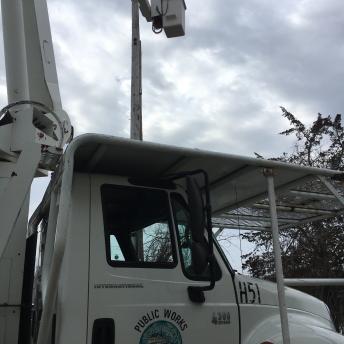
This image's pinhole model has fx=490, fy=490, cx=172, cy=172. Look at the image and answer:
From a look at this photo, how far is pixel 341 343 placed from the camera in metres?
3.56

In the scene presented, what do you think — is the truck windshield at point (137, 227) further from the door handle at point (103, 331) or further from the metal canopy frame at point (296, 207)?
the metal canopy frame at point (296, 207)

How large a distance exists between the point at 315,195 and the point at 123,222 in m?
1.92

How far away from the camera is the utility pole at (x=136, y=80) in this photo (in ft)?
25.6

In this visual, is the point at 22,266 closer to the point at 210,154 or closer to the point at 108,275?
the point at 108,275

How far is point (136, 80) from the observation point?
8.21 meters

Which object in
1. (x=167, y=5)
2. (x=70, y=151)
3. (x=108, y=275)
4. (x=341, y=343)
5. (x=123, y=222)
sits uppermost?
(x=167, y=5)

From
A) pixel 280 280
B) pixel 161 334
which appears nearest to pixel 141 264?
pixel 161 334

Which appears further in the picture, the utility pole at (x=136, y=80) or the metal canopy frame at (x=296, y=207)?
the utility pole at (x=136, y=80)

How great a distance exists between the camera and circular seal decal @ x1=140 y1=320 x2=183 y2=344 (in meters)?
3.04

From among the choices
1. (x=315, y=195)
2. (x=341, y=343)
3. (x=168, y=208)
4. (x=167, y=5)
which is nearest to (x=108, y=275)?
(x=168, y=208)

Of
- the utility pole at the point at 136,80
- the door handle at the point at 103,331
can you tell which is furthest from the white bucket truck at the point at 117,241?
the utility pole at the point at 136,80

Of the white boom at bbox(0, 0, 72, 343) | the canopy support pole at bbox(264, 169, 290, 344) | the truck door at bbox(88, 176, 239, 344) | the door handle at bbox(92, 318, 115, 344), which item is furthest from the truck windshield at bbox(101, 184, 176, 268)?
the canopy support pole at bbox(264, 169, 290, 344)

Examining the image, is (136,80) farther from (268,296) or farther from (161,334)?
(161,334)

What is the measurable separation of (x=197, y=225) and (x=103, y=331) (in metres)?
0.85
